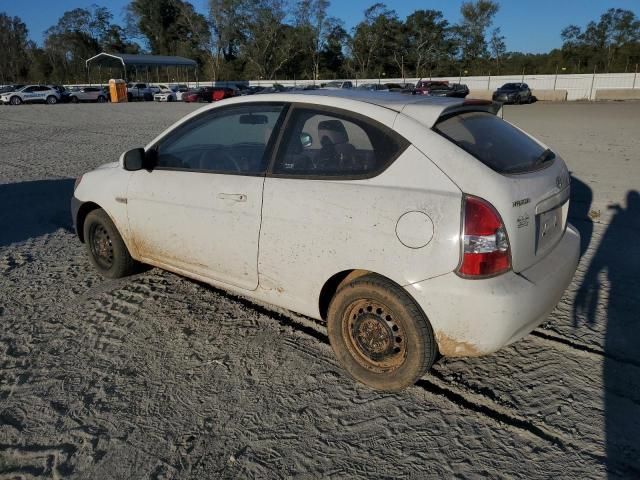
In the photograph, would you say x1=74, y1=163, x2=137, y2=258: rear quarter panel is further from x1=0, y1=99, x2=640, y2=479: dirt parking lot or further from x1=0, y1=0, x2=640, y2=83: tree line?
x1=0, y1=0, x2=640, y2=83: tree line

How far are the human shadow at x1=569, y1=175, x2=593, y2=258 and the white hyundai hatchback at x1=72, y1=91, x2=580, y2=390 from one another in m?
2.38

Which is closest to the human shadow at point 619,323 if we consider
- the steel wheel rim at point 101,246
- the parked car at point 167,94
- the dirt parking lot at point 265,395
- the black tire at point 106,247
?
the dirt parking lot at point 265,395

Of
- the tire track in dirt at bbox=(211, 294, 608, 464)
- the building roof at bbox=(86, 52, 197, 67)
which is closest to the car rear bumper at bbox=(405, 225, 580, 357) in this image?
the tire track in dirt at bbox=(211, 294, 608, 464)

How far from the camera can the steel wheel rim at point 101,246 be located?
429 cm

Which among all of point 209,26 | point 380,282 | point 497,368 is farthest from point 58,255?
point 209,26

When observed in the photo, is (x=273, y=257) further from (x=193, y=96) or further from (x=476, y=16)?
(x=476, y=16)

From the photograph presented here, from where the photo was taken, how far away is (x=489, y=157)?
2.69 meters

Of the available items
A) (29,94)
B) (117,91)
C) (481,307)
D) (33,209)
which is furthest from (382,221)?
(117,91)

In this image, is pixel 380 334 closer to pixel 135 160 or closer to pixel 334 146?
pixel 334 146

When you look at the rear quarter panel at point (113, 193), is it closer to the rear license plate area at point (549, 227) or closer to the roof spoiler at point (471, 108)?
the roof spoiler at point (471, 108)

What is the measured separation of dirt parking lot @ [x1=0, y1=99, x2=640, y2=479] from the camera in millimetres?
2320

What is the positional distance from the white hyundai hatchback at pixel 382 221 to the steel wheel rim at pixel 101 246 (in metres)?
0.94

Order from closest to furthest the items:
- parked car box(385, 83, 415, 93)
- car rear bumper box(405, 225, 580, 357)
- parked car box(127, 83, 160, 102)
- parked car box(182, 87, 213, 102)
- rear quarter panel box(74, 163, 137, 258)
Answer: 1. car rear bumper box(405, 225, 580, 357)
2. rear quarter panel box(74, 163, 137, 258)
3. parked car box(385, 83, 415, 93)
4. parked car box(182, 87, 213, 102)
5. parked car box(127, 83, 160, 102)

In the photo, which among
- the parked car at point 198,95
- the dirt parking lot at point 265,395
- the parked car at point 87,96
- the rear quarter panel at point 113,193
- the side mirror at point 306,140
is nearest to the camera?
the dirt parking lot at point 265,395
